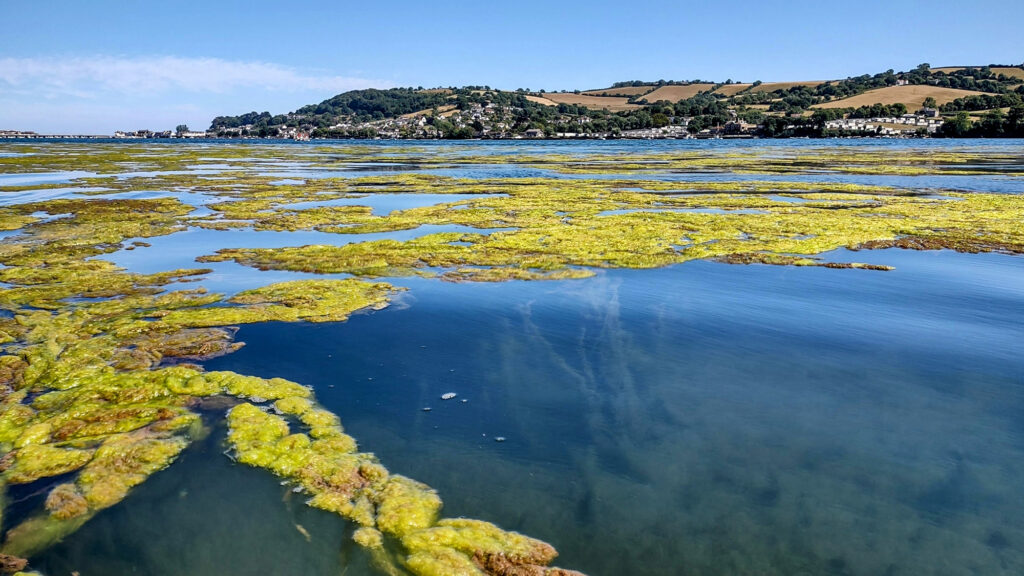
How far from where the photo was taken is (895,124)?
18075 centimetres

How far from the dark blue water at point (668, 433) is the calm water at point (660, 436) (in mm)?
37

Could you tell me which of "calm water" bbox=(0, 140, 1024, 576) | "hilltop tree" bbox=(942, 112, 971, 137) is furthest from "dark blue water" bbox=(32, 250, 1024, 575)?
"hilltop tree" bbox=(942, 112, 971, 137)

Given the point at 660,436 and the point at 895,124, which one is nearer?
the point at 660,436

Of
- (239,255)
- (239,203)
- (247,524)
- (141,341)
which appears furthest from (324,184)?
(247,524)

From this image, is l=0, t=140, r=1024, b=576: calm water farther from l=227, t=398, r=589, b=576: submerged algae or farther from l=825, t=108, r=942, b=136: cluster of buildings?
l=825, t=108, r=942, b=136: cluster of buildings

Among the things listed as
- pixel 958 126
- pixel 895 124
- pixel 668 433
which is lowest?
pixel 668 433

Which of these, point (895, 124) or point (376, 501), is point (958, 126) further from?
point (376, 501)

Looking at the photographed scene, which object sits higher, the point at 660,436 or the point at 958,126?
the point at 958,126

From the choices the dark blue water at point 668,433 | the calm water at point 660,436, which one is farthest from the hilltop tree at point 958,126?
the calm water at point 660,436

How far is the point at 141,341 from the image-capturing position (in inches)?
523

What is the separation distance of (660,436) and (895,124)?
207892 millimetres

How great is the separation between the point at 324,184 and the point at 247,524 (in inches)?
1778

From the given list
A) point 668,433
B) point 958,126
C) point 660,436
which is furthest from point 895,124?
point 660,436

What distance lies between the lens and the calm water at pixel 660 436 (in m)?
7.25
